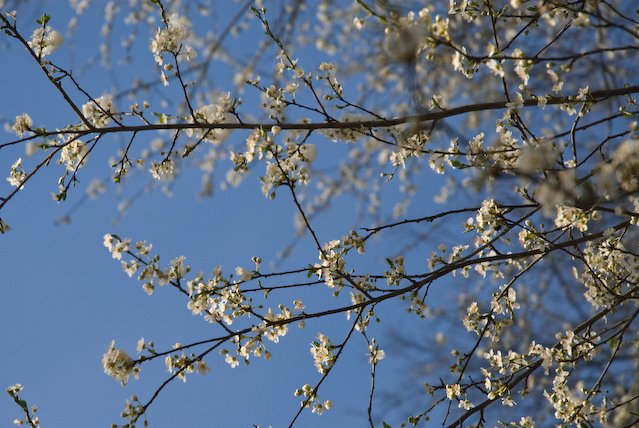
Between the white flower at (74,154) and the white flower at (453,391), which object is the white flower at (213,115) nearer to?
the white flower at (74,154)

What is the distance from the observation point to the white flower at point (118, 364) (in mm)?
2438

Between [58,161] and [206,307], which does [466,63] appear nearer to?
[206,307]

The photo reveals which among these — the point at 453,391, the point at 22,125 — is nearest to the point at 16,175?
the point at 22,125

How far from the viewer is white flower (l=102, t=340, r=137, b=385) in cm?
244

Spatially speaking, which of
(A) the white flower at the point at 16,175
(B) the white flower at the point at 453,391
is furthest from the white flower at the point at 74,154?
(B) the white flower at the point at 453,391

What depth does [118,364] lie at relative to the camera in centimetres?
246

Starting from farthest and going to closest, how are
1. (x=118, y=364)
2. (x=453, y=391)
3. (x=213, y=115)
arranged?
(x=213, y=115), (x=453, y=391), (x=118, y=364)

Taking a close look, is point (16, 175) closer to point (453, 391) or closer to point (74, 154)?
point (74, 154)

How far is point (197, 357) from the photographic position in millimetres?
2541

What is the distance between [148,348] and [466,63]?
68.1 inches

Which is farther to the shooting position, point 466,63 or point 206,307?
point 206,307

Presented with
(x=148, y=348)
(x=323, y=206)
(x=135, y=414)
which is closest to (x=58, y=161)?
(x=148, y=348)

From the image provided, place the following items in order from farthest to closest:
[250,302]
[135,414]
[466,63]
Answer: [250,302] < [135,414] < [466,63]

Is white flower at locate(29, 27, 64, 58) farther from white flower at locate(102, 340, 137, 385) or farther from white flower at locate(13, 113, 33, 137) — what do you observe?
white flower at locate(102, 340, 137, 385)
